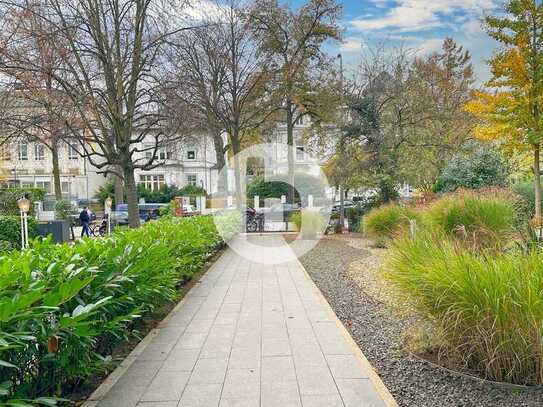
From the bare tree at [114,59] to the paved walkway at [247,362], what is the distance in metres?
5.92

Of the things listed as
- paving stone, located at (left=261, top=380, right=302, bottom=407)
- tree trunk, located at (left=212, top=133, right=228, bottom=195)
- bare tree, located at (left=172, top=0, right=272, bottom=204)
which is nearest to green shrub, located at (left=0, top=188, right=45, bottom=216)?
tree trunk, located at (left=212, top=133, right=228, bottom=195)

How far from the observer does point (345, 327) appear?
5242 mm

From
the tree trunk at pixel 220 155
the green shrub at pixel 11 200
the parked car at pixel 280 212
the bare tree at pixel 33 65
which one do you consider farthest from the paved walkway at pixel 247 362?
the green shrub at pixel 11 200

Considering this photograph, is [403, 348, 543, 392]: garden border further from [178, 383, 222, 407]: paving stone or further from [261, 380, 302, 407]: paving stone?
[178, 383, 222, 407]: paving stone

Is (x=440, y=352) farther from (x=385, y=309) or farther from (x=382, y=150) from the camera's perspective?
(x=382, y=150)

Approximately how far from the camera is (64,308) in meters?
3.03

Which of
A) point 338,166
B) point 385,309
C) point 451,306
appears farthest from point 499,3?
point 451,306

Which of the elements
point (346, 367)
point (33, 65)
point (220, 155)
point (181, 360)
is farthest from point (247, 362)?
point (220, 155)

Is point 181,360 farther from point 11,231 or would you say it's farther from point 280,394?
point 11,231

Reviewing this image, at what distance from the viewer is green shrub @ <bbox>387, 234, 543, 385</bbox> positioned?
3.33m

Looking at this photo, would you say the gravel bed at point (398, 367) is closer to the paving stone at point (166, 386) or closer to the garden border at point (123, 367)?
the paving stone at point (166, 386)

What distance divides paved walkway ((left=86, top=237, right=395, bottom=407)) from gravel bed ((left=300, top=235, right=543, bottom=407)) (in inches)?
6.6

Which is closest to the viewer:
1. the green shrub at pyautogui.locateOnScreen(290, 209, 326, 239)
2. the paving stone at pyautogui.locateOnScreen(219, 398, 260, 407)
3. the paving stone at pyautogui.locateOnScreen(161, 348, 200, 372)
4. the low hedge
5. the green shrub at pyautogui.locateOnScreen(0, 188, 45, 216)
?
the low hedge

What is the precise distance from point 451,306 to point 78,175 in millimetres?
50781
